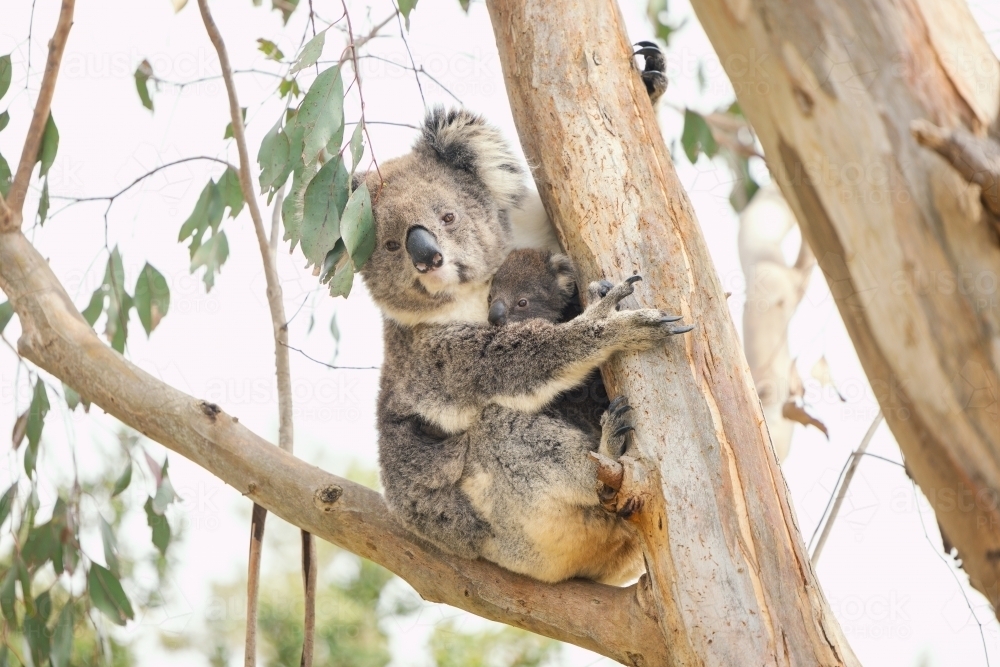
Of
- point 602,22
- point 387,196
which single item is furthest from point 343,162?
point 602,22

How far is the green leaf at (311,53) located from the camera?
101 inches

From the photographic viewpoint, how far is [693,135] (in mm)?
3959

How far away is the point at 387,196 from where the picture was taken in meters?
3.03

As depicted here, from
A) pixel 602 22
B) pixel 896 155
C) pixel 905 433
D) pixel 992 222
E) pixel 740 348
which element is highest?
pixel 602 22

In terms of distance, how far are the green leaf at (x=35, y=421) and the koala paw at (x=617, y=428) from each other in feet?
8.62

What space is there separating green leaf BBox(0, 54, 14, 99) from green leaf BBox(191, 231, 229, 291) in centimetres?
99

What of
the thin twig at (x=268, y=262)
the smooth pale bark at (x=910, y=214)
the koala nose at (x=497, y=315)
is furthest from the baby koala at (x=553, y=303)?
the smooth pale bark at (x=910, y=214)

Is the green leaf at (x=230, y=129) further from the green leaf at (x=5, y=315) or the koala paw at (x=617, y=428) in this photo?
the koala paw at (x=617, y=428)

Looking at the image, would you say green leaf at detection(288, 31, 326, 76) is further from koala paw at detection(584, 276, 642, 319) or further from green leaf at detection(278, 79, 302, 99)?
green leaf at detection(278, 79, 302, 99)

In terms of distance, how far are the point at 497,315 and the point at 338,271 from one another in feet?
1.58

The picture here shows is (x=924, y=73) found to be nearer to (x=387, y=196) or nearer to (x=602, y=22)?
(x=602, y=22)

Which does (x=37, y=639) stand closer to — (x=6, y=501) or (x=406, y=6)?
(x=6, y=501)

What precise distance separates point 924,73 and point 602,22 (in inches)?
51.8

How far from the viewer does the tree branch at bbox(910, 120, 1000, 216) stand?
117 cm
